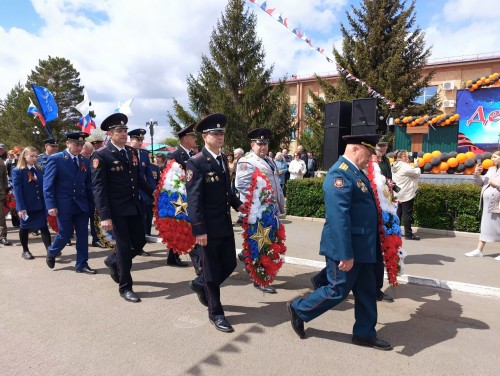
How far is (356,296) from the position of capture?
362cm

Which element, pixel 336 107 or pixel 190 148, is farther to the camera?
pixel 336 107

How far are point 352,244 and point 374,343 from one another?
38.3 inches

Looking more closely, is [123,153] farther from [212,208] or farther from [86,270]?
[86,270]

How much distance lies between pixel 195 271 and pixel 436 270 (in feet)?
12.6

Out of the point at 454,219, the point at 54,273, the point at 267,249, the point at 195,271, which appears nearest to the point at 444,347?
the point at 267,249

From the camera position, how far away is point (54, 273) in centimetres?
584

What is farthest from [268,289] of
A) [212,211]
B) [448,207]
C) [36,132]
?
[36,132]

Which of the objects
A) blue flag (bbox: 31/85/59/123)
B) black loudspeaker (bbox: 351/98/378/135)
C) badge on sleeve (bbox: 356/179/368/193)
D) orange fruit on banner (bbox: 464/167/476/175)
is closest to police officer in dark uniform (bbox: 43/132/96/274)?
badge on sleeve (bbox: 356/179/368/193)

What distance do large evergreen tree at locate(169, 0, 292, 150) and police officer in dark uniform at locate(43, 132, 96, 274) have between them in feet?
61.0

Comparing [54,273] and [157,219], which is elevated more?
[157,219]

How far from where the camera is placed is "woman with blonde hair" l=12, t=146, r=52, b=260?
682 cm

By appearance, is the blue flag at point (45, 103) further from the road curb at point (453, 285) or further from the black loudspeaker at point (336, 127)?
the road curb at point (453, 285)

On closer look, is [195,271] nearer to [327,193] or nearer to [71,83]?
[327,193]

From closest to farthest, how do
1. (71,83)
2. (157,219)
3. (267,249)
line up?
(267,249)
(157,219)
(71,83)
